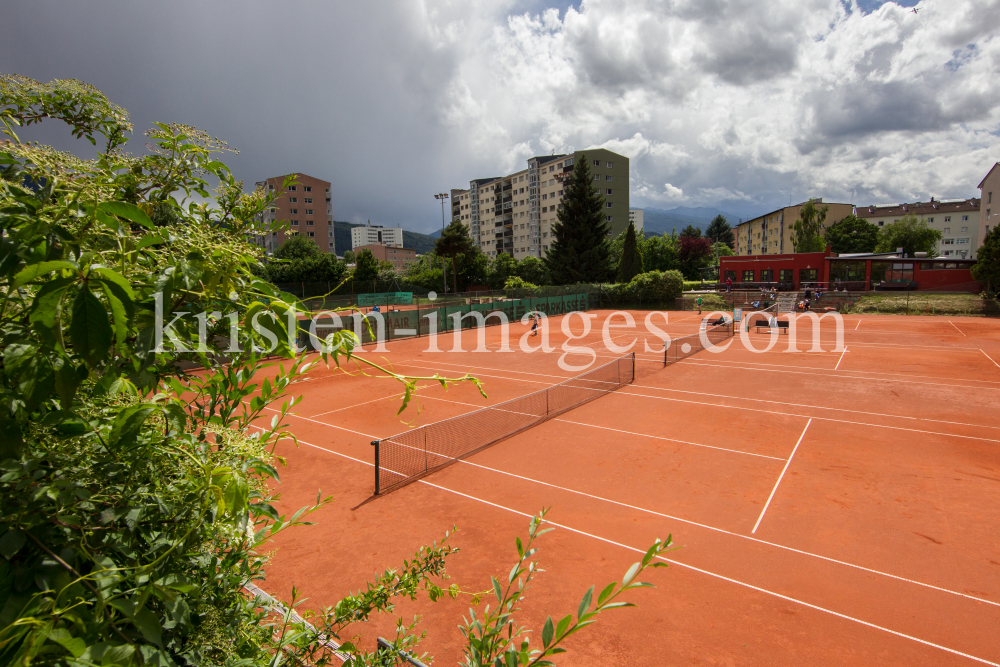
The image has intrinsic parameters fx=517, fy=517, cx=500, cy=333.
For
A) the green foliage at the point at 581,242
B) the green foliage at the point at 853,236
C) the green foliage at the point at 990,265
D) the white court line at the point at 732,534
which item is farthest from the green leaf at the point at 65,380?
the green foliage at the point at 853,236

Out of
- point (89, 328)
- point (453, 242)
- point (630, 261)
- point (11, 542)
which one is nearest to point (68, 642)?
point (11, 542)

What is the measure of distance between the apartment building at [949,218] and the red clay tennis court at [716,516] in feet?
382

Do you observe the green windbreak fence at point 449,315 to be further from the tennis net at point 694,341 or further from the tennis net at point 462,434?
the tennis net at point 694,341

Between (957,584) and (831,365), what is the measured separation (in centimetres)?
1670

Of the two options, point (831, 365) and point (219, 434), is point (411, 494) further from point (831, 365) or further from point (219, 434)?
point (831, 365)

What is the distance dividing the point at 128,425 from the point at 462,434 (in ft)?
39.0

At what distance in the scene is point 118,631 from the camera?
1.12 m

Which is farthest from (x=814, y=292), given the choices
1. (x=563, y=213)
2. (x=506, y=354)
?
(x=506, y=354)

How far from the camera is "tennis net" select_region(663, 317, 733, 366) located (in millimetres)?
23344

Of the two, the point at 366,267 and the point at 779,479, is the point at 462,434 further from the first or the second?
the point at 366,267

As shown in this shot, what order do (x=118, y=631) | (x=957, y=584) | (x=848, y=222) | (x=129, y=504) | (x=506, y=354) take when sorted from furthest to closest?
1. (x=848, y=222)
2. (x=506, y=354)
3. (x=957, y=584)
4. (x=129, y=504)
5. (x=118, y=631)

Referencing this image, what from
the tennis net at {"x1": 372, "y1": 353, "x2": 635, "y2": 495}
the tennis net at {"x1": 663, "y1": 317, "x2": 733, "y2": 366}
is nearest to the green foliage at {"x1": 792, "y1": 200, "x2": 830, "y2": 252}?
the tennis net at {"x1": 663, "y1": 317, "x2": 733, "y2": 366}

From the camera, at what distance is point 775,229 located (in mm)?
109500

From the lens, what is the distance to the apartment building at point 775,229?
101 m
